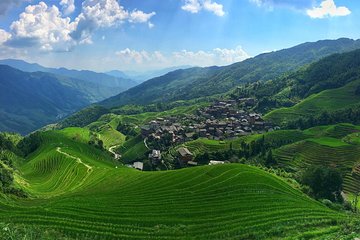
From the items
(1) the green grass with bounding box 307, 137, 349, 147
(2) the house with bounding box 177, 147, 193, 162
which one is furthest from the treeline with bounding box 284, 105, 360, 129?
(2) the house with bounding box 177, 147, 193, 162

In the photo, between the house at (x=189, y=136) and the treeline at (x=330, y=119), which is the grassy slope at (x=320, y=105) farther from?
the house at (x=189, y=136)

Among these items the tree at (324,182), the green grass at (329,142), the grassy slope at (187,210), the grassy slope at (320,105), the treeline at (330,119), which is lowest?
the tree at (324,182)

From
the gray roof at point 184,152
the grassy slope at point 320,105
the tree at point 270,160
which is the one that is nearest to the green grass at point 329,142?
the tree at point 270,160

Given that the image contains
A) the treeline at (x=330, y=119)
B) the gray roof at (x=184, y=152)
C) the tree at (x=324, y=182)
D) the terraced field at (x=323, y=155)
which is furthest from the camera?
the treeline at (x=330, y=119)

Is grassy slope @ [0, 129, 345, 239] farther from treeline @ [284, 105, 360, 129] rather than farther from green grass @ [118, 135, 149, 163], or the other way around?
treeline @ [284, 105, 360, 129]

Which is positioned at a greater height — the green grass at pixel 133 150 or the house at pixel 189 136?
the house at pixel 189 136
